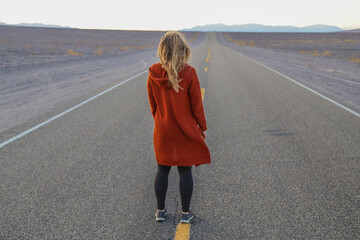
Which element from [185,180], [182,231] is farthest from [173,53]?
[182,231]

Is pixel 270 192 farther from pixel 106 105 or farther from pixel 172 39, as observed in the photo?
pixel 106 105

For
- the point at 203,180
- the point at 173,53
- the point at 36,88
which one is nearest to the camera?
the point at 173,53

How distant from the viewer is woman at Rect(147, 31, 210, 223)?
2205 millimetres

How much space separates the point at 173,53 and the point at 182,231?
1.64 metres

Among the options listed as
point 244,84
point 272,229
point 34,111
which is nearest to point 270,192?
point 272,229

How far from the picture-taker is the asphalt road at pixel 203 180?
8.68 ft

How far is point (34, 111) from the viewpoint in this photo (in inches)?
265

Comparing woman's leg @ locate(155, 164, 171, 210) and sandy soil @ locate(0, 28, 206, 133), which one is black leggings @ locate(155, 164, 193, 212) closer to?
woman's leg @ locate(155, 164, 171, 210)

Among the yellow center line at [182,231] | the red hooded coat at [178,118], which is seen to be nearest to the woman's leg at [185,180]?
the red hooded coat at [178,118]

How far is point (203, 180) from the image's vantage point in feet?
11.5

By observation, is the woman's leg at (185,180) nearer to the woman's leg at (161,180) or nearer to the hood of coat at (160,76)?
the woman's leg at (161,180)

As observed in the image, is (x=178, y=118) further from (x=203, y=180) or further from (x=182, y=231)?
(x=203, y=180)

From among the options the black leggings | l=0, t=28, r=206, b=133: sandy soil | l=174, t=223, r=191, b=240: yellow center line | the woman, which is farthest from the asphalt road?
l=0, t=28, r=206, b=133: sandy soil

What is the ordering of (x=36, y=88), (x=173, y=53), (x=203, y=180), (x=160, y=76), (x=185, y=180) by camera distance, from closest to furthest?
1. (x=173, y=53)
2. (x=160, y=76)
3. (x=185, y=180)
4. (x=203, y=180)
5. (x=36, y=88)
